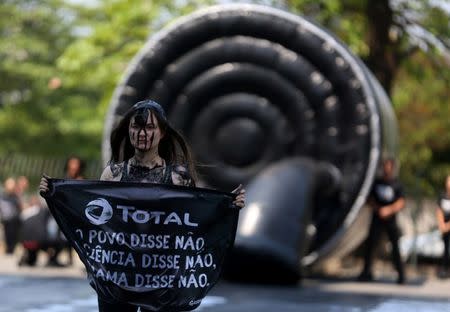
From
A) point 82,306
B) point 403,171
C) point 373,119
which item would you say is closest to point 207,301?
point 82,306

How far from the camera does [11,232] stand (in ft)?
65.5

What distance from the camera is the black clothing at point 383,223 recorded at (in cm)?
1412

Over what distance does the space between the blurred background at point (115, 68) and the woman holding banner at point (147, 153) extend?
7.79 m

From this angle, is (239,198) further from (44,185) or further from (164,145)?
(44,185)

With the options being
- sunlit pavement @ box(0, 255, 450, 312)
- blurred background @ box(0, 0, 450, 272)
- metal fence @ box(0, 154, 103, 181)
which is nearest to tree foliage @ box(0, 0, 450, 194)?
blurred background @ box(0, 0, 450, 272)

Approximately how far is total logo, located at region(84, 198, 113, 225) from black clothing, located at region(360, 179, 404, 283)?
8.95 m

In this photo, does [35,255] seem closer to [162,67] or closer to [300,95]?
[162,67]

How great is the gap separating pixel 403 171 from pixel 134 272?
92.7 feet

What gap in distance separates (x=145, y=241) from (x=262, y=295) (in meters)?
6.00

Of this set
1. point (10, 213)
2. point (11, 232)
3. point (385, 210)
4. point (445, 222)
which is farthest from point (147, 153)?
point (11, 232)

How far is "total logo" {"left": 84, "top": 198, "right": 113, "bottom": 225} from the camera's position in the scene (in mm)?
5355

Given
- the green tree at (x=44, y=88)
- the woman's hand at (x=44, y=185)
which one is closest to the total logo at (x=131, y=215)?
the woman's hand at (x=44, y=185)

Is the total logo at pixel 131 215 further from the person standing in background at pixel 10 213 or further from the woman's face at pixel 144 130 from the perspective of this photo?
the person standing in background at pixel 10 213

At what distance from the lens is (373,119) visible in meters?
13.8
